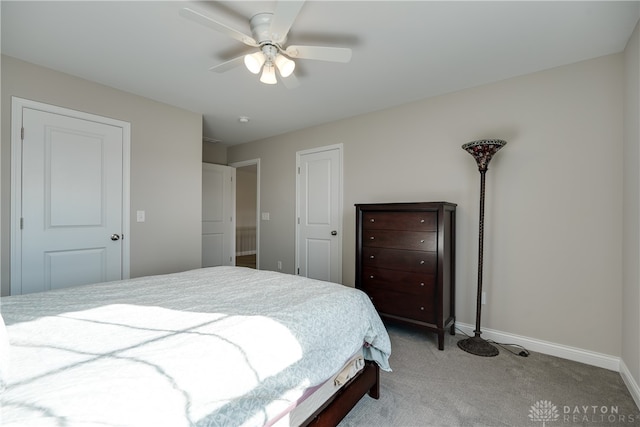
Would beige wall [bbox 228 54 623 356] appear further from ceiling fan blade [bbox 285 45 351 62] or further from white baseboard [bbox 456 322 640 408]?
ceiling fan blade [bbox 285 45 351 62]

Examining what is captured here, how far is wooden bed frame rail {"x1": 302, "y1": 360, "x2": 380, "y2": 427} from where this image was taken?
4.57 ft

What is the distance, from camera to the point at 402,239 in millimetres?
2729

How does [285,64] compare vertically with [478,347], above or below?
above

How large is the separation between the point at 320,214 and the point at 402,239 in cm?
153

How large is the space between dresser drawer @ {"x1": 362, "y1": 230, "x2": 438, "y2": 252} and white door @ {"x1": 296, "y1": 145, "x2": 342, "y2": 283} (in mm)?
940

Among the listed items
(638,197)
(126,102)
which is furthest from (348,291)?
(126,102)

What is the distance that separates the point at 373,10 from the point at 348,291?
5.64 ft

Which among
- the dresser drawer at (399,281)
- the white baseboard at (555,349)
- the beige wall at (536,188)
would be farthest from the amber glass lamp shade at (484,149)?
the white baseboard at (555,349)

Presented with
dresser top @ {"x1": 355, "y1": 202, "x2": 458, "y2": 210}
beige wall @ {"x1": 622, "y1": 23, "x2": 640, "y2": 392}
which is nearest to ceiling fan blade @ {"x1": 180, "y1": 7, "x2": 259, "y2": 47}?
dresser top @ {"x1": 355, "y1": 202, "x2": 458, "y2": 210}

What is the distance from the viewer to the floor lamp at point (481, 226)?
2.43 meters

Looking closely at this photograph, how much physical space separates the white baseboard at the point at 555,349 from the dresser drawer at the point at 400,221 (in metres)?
1.13

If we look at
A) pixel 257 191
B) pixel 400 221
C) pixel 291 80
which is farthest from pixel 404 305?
pixel 257 191

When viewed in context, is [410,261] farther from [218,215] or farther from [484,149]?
[218,215]

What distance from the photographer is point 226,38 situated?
2.10 m
